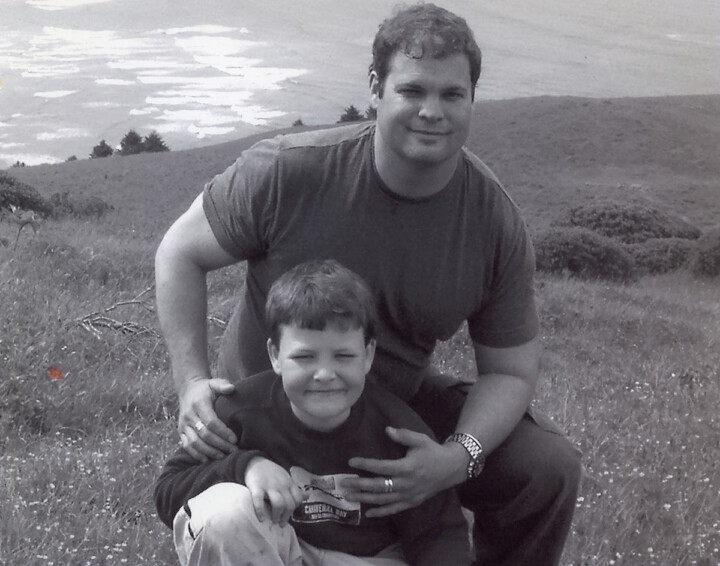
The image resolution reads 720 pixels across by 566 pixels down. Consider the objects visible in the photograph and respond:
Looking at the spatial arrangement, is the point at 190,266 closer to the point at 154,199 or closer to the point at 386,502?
the point at 386,502

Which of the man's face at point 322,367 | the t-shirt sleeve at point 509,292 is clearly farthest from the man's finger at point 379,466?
the t-shirt sleeve at point 509,292

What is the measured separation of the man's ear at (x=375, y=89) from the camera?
2986 mm

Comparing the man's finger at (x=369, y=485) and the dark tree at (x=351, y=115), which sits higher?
the dark tree at (x=351, y=115)

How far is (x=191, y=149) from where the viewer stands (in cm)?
808

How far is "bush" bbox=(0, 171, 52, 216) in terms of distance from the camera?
26.9 ft

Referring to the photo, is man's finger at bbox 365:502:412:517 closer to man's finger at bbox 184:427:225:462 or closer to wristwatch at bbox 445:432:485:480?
wristwatch at bbox 445:432:485:480

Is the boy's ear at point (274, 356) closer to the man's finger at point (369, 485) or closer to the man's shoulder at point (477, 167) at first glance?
the man's finger at point (369, 485)

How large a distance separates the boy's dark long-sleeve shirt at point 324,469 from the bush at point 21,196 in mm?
6020

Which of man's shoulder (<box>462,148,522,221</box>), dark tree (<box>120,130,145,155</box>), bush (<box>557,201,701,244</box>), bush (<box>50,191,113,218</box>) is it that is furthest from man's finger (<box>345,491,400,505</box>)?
bush (<box>50,191,113,218</box>)

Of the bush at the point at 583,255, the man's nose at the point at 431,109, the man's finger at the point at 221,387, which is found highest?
the man's nose at the point at 431,109

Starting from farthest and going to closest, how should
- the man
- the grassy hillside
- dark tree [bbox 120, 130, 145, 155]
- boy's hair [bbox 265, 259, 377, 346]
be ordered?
dark tree [bbox 120, 130, 145, 155]
the grassy hillside
the man
boy's hair [bbox 265, 259, 377, 346]

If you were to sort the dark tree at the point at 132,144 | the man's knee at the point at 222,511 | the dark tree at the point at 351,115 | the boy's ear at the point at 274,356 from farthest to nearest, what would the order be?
the dark tree at the point at 132,144
the dark tree at the point at 351,115
the boy's ear at the point at 274,356
the man's knee at the point at 222,511

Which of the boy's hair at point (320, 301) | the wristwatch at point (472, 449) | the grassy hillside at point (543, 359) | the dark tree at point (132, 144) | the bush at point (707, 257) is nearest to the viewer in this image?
the boy's hair at point (320, 301)

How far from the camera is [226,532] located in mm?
2363
